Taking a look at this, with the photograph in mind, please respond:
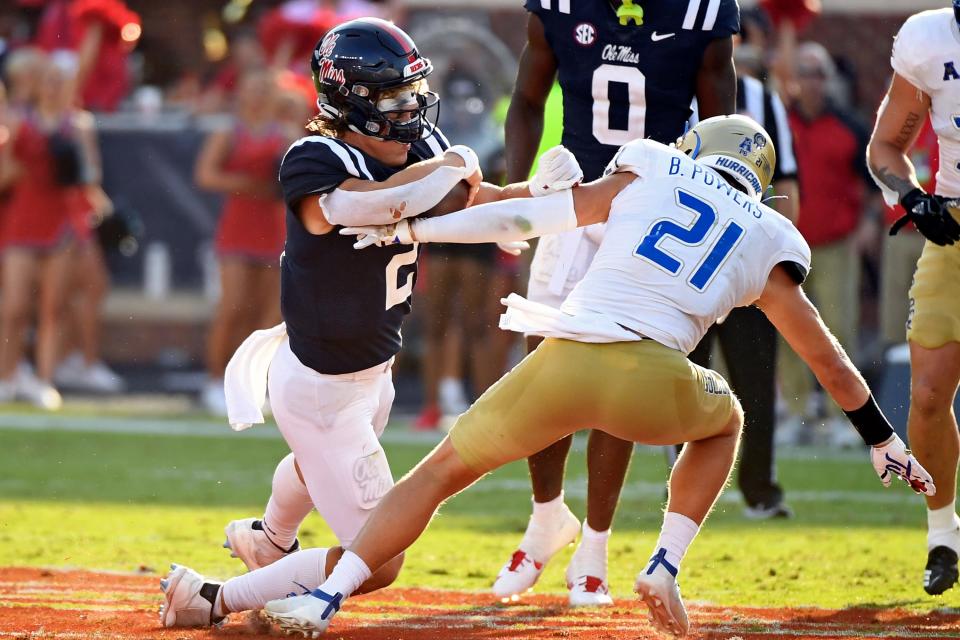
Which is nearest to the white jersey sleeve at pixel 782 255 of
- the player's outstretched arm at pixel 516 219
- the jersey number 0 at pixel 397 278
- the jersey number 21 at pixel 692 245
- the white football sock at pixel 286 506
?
the jersey number 21 at pixel 692 245

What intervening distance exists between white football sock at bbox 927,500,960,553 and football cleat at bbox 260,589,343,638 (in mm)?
2272

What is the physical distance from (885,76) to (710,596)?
816cm

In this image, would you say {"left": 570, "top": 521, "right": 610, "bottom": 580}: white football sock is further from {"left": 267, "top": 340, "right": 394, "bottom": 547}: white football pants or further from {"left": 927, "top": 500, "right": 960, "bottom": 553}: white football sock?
{"left": 927, "top": 500, "right": 960, "bottom": 553}: white football sock

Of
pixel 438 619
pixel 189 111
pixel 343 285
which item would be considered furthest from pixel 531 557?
pixel 189 111

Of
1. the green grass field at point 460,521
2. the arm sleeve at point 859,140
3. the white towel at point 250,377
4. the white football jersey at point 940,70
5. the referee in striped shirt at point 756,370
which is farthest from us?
the arm sleeve at point 859,140

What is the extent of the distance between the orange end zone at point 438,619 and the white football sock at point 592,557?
126 millimetres

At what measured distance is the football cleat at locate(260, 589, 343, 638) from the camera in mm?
4301

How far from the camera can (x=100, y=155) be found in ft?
41.8

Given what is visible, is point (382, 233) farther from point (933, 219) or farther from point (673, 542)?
point (933, 219)

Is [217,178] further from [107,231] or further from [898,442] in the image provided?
[898,442]

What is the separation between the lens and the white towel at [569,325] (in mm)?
4320

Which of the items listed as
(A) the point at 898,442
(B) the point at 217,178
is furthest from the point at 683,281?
(B) the point at 217,178

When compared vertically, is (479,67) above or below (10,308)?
above

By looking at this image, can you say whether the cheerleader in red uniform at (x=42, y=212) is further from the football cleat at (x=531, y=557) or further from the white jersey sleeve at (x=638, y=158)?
the white jersey sleeve at (x=638, y=158)
